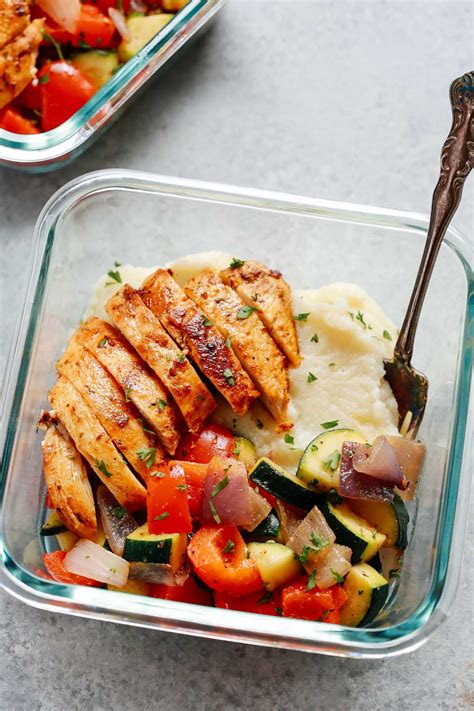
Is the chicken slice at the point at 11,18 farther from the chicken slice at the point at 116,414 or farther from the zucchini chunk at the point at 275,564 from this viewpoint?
the zucchini chunk at the point at 275,564

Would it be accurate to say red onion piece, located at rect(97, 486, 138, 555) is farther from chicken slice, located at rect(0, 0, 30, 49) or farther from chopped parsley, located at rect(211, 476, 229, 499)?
chicken slice, located at rect(0, 0, 30, 49)

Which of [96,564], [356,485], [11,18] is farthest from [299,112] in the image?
[96,564]

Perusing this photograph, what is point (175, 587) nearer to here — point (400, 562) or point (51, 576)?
point (51, 576)

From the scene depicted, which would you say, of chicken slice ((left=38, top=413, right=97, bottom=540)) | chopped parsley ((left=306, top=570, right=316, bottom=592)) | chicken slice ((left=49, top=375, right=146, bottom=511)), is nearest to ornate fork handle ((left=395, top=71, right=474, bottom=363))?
chopped parsley ((left=306, top=570, right=316, bottom=592))

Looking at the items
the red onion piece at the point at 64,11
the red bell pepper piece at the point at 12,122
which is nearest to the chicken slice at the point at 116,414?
the red bell pepper piece at the point at 12,122

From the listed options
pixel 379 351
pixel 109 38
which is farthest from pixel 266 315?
pixel 109 38

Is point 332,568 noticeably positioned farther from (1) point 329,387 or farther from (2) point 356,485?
(1) point 329,387
